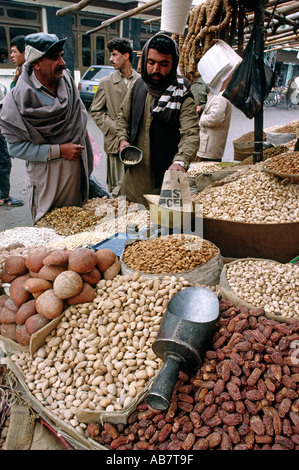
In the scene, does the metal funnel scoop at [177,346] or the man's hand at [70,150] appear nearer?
the metal funnel scoop at [177,346]

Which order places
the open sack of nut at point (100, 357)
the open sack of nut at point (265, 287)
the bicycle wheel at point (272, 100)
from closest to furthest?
the open sack of nut at point (100, 357) < the open sack of nut at point (265, 287) < the bicycle wheel at point (272, 100)

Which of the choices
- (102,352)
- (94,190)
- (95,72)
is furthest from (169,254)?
(95,72)

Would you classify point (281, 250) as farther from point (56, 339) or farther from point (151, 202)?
point (56, 339)

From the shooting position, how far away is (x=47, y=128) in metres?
3.09

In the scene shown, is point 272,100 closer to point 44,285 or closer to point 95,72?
point 95,72

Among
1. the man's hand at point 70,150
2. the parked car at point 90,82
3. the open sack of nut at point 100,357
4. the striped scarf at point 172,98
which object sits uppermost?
the parked car at point 90,82

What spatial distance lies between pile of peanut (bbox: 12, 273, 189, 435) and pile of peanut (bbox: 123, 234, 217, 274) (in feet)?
0.33

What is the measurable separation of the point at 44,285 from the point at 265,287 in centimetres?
109

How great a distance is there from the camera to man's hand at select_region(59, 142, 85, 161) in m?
3.18

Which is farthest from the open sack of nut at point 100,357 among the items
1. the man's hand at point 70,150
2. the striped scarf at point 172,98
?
the man's hand at point 70,150

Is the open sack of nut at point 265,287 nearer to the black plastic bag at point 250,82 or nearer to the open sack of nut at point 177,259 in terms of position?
the open sack of nut at point 177,259

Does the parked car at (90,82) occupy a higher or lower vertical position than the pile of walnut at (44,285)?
higher

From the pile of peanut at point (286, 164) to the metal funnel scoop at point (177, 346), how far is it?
1397 millimetres

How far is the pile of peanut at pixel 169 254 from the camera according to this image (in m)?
1.94
